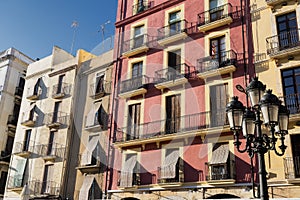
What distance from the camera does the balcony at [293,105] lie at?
13516 mm

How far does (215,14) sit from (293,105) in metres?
6.86

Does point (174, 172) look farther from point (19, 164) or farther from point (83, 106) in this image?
point (19, 164)

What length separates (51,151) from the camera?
22719 millimetres

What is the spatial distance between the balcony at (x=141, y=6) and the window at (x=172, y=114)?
6.95m

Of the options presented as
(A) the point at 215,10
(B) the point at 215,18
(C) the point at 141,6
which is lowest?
(B) the point at 215,18

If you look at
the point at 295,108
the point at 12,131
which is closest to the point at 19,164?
the point at 12,131

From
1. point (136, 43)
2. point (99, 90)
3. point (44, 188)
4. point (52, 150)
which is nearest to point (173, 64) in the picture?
point (136, 43)

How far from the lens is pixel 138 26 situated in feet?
71.3

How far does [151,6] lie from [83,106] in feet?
26.1

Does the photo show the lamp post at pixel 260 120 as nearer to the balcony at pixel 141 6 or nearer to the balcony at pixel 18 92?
the balcony at pixel 141 6

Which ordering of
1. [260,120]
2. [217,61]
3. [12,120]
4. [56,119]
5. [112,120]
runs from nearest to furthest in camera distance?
[260,120] → [217,61] → [112,120] → [56,119] → [12,120]

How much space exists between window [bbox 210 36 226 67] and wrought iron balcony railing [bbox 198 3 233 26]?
1128mm

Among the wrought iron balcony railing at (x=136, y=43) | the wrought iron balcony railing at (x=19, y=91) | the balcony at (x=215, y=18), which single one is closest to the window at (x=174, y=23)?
the balcony at (x=215, y=18)

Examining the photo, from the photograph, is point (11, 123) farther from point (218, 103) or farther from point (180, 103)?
point (218, 103)
